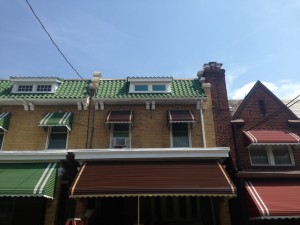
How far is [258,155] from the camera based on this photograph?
593 inches

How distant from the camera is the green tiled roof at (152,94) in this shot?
16125 mm

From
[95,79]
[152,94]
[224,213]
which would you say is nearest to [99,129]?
[95,79]

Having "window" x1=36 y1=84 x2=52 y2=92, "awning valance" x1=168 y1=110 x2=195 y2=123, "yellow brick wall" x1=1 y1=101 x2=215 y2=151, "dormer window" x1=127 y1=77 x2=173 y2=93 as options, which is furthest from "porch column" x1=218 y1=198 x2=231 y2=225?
"window" x1=36 y1=84 x2=52 y2=92

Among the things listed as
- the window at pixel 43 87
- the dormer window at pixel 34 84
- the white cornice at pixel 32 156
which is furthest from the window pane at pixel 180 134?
the window at pixel 43 87

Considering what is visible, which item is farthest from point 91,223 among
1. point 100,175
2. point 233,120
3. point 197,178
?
point 233,120

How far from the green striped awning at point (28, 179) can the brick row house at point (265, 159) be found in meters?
7.89

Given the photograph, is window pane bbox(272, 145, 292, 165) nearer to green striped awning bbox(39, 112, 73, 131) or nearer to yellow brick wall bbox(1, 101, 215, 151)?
yellow brick wall bbox(1, 101, 215, 151)

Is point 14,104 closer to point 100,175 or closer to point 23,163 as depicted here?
point 23,163

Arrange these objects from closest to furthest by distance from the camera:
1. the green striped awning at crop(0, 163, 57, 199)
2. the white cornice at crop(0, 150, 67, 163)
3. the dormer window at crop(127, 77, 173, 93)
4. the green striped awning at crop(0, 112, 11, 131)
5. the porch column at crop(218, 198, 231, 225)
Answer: the green striped awning at crop(0, 163, 57, 199) → the porch column at crop(218, 198, 231, 225) → the white cornice at crop(0, 150, 67, 163) → the green striped awning at crop(0, 112, 11, 131) → the dormer window at crop(127, 77, 173, 93)

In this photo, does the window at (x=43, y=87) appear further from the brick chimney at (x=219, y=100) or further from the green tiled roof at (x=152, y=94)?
the brick chimney at (x=219, y=100)

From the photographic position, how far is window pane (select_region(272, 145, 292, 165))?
14.9 meters

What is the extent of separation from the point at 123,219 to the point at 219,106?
7.69 metres

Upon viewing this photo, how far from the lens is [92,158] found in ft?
41.1

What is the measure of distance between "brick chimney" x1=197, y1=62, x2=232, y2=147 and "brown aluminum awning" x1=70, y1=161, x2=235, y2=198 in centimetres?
310
